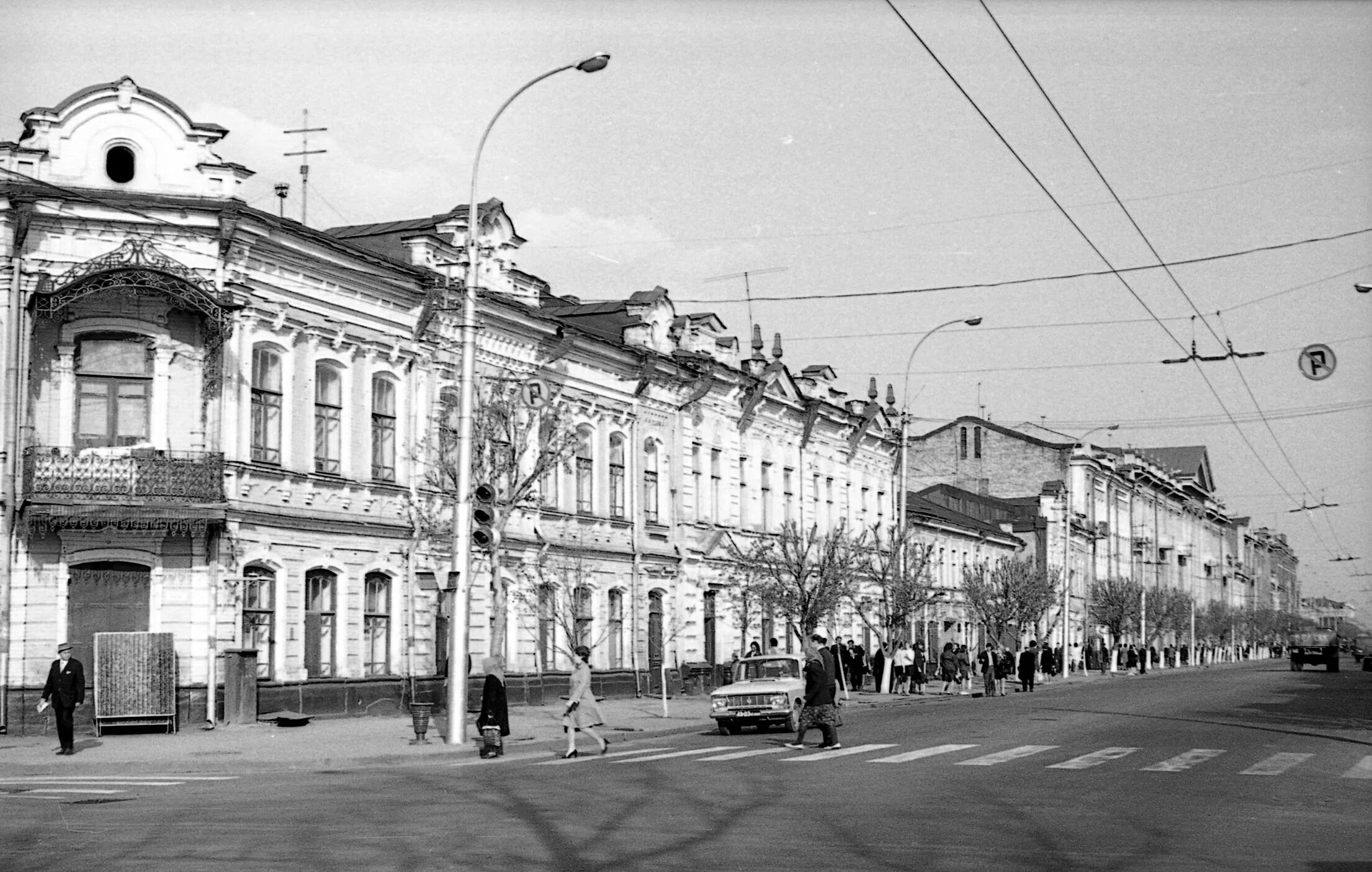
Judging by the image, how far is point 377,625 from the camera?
116ft

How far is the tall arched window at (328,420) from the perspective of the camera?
3369cm

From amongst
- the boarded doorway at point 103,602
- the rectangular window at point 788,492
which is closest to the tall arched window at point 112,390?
the boarded doorway at point 103,602

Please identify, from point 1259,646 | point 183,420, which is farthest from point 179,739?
point 1259,646

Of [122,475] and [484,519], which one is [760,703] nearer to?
[484,519]

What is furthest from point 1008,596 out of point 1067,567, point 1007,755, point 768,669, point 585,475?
point 1007,755

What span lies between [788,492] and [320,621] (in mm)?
26785

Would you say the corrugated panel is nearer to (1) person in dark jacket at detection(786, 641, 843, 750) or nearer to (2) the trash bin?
(2) the trash bin

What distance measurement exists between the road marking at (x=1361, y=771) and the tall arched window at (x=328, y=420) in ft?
65.4

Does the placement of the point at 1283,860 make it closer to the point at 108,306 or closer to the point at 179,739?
the point at 179,739

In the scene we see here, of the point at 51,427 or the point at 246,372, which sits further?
the point at 246,372

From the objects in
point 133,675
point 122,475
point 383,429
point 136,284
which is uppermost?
point 136,284

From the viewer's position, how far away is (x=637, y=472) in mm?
46812

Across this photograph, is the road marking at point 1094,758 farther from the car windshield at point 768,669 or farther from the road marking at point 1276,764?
the car windshield at point 768,669

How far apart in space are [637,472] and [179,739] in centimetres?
2098
